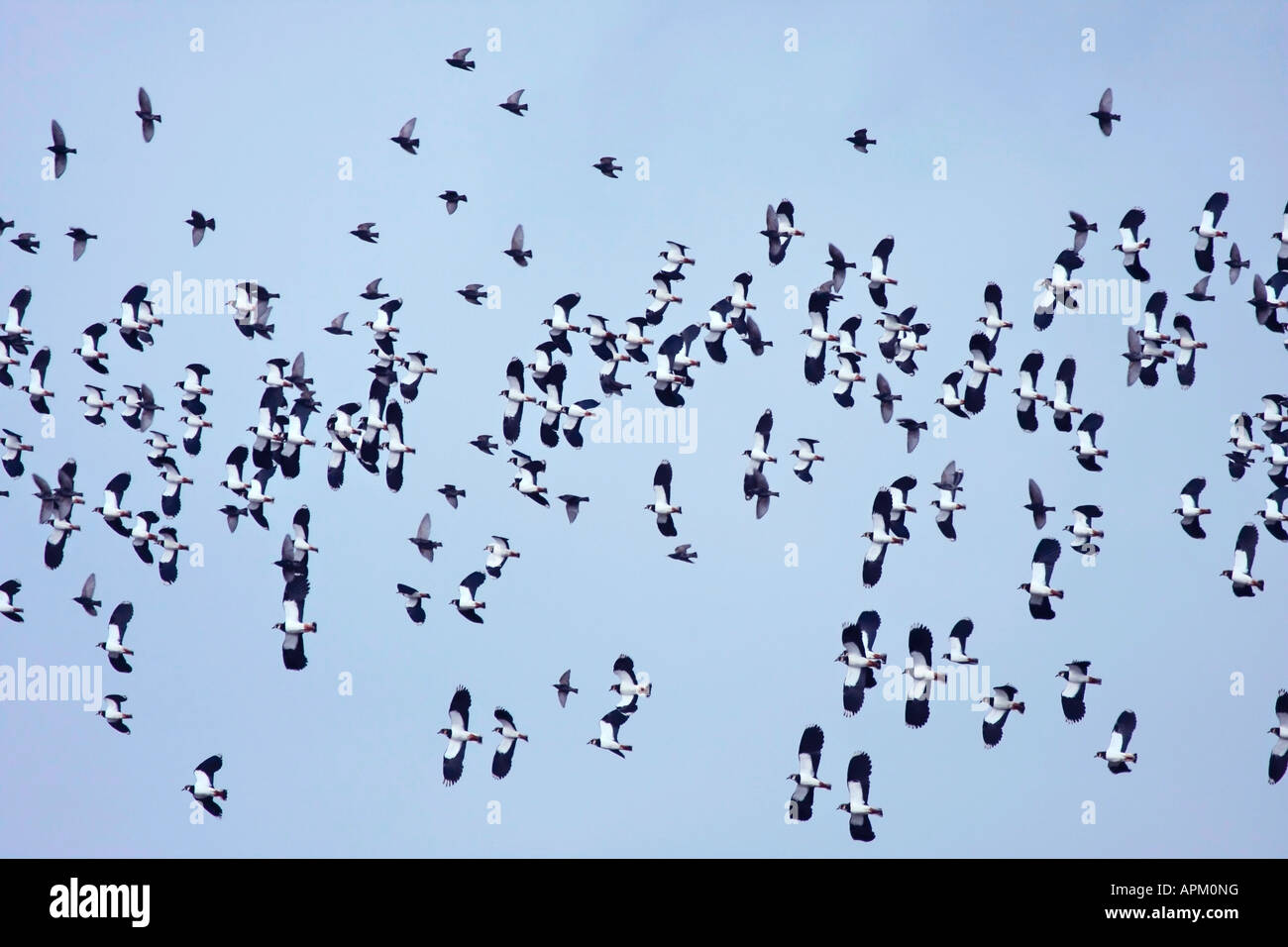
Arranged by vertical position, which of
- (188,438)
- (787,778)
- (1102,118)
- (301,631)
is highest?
(1102,118)

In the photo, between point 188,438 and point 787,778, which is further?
point 188,438

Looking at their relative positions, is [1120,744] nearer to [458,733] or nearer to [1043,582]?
[1043,582]

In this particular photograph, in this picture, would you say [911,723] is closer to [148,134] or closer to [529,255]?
[529,255]

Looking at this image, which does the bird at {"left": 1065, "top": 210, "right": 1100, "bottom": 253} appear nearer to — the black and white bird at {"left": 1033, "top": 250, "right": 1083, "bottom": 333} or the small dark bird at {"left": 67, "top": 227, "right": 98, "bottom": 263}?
the black and white bird at {"left": 1033, "top": 250, "right": 1083, "bottom": 333}

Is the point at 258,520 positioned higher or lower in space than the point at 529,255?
lower

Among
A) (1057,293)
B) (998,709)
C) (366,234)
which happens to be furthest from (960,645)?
(366,234)

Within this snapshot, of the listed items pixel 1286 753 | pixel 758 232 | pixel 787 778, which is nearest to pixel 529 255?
pixel 758 232

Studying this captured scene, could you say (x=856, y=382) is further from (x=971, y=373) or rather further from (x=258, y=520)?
(x=258, y=520)

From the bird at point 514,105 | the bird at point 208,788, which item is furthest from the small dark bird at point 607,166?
the bird at point 208,788
